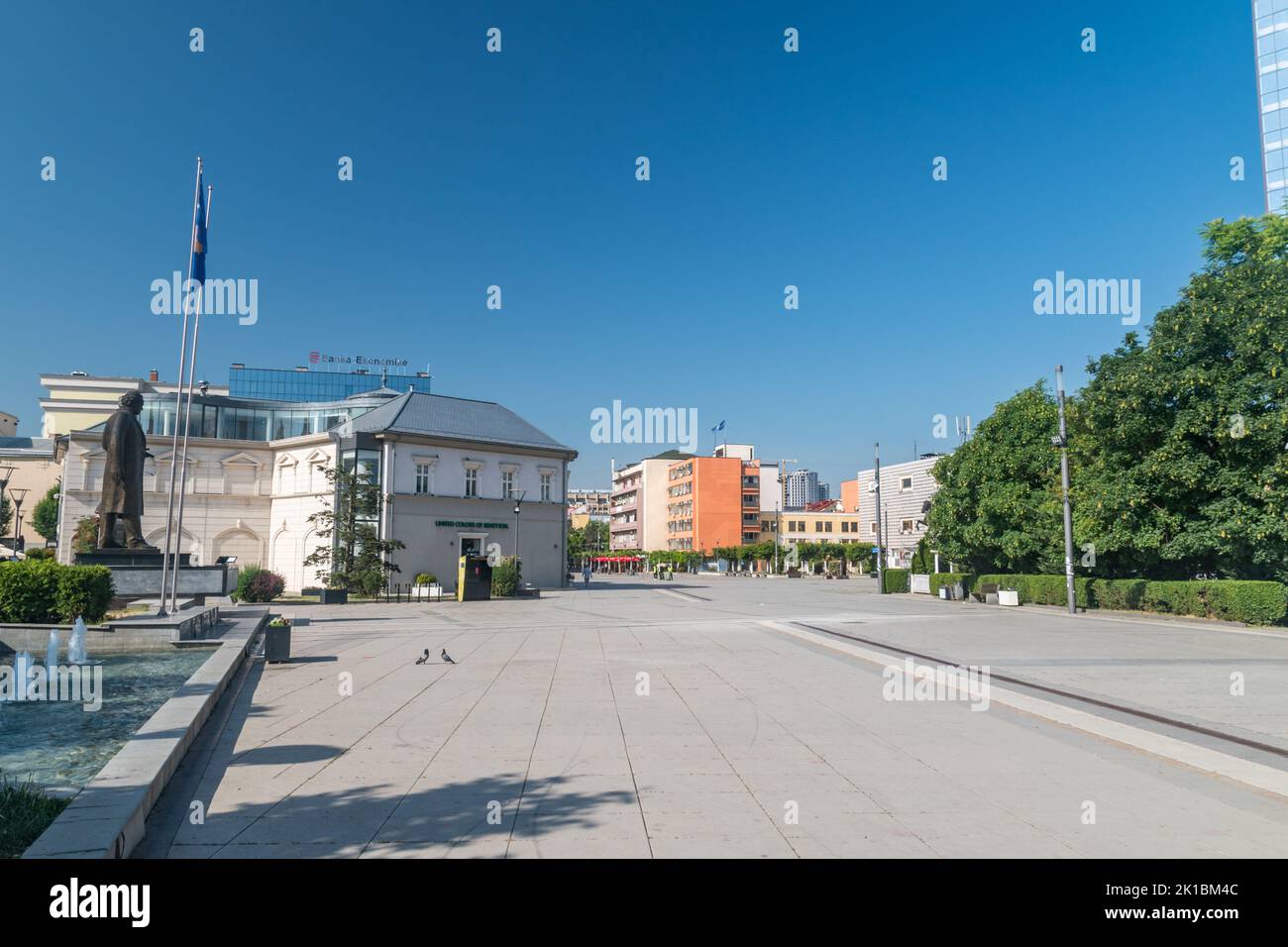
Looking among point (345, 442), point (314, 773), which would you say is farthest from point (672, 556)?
point (314, 773)

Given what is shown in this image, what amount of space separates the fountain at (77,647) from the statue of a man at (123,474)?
24.5ft

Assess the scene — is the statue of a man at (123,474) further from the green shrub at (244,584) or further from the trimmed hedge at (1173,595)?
the trimmed hedge at (1173,595)

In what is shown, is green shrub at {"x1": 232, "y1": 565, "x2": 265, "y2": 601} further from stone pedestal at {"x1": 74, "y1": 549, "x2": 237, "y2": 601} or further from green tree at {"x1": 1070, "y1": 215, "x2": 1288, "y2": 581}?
green tree at {"x1": 1070, "y1": 215, "x2": 1288, "y2": 581}

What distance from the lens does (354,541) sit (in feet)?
120

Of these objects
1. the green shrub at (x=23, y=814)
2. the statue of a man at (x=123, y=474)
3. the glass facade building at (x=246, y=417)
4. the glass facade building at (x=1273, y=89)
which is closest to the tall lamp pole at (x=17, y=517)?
the glass facade building at (x=246, y=417)

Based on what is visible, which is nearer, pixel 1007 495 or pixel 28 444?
pixel 1007 495

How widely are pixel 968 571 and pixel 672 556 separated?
64.2m

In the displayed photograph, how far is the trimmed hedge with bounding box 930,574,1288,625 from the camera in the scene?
22.5 m

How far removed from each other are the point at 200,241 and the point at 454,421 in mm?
29648

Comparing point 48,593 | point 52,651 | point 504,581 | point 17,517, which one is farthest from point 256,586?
point 17,517

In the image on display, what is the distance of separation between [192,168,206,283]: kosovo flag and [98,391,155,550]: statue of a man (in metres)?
3.87

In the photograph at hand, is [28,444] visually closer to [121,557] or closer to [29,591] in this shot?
[121,557]

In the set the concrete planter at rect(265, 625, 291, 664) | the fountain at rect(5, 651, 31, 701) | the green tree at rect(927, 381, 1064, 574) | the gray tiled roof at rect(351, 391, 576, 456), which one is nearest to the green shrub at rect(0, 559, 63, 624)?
the fountain at rect(5, 651, 31, 701)
